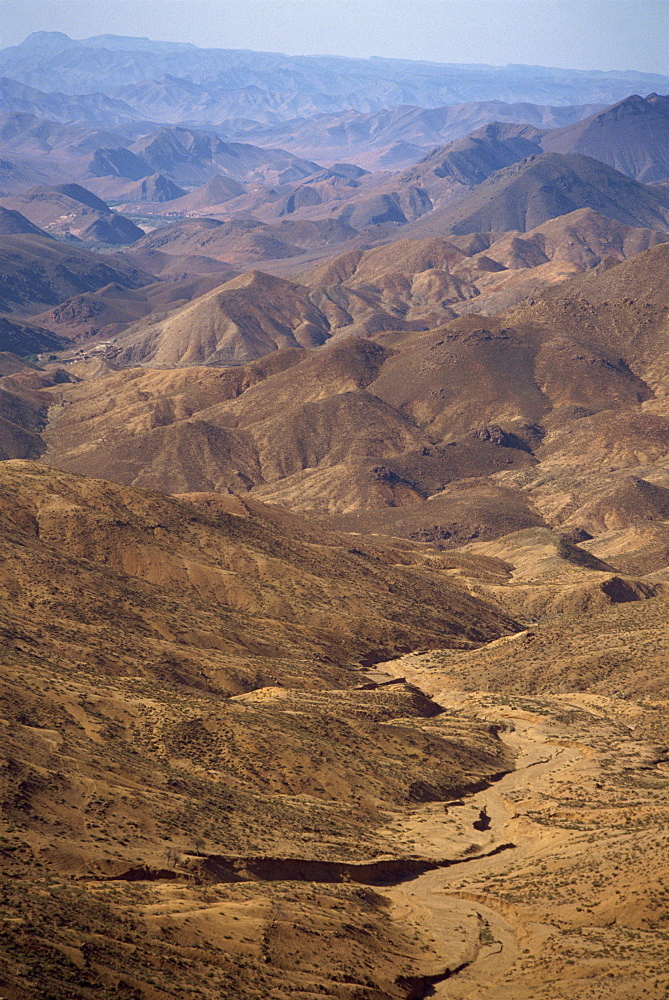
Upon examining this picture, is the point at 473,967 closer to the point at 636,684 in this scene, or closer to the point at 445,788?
the point at 445,788

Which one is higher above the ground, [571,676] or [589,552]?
[571,676]

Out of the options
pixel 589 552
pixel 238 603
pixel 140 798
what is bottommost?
pixel 589 552

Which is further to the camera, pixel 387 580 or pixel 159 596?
pixel 387 580

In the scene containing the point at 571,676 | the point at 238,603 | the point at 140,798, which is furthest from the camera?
the point at 238,603

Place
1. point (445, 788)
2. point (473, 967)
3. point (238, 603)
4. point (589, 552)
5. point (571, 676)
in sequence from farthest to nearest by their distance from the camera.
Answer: point (589, 552)
point (238, 603)
point (571, 676)
point (445, 788)
point (473, 967)

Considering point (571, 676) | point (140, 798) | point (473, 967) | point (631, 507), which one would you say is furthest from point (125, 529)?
point (631, 507)

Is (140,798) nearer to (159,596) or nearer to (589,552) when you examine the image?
(159,596)

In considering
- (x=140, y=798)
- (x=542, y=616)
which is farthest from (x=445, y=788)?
(x=542, y=616)

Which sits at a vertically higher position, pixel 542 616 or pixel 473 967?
pixel 473 967

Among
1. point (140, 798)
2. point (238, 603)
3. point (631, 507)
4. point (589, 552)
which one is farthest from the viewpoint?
point (631, 507)
